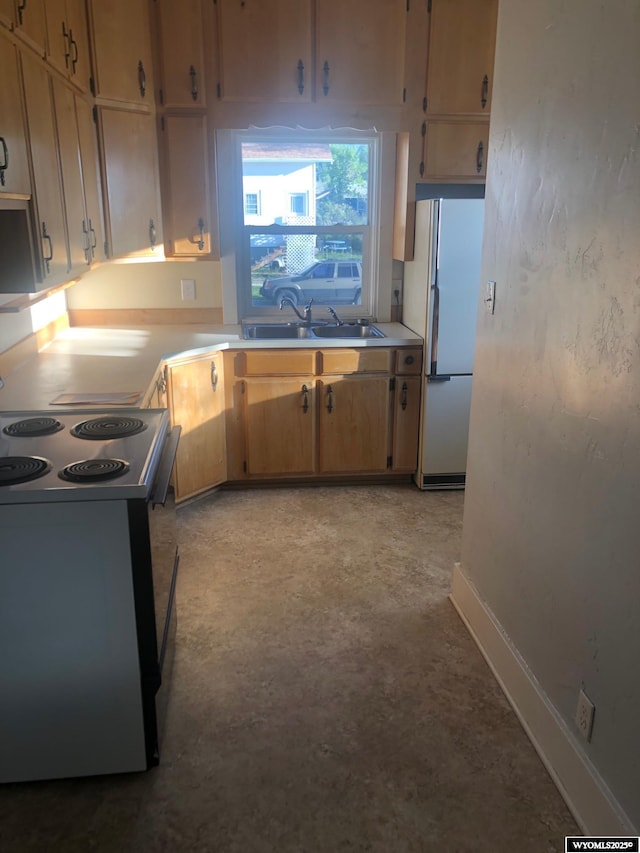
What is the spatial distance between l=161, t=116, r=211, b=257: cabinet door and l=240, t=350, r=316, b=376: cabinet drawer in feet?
2.16

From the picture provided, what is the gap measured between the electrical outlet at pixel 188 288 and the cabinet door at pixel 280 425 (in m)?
0.78

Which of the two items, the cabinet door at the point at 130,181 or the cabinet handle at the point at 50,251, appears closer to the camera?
the cabinet handle at the point at 50,251

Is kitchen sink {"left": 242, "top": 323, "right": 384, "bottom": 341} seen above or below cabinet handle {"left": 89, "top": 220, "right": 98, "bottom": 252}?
below

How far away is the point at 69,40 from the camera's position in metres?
2.78

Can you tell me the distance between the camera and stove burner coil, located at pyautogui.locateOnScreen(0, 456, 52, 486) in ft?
5.64

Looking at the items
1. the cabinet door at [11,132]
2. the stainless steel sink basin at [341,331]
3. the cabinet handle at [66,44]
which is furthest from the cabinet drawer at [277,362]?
the cabinet door at [11,132]

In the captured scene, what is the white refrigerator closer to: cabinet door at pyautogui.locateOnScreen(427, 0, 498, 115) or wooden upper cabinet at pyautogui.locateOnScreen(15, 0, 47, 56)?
cabinet door at pyautogui.locateOnScreen(427, 0, 498, 115)

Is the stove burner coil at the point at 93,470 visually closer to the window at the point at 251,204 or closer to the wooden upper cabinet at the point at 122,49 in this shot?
the wooden upper cabinet at the point at 122,49

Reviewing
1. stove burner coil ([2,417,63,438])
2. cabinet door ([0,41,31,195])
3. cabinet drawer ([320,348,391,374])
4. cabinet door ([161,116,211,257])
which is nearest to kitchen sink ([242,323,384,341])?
cabinet drawer ([320,348,391,374])

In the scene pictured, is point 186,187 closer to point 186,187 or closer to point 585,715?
point 186,187

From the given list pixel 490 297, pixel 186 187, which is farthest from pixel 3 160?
pixel 186 187

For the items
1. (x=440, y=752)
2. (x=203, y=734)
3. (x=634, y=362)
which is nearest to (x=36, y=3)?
(x=634, y=362)

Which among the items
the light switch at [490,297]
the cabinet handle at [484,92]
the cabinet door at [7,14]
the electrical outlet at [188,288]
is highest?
the cabinet handle at [484,92]

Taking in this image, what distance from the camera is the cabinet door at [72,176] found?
2.59 meters
